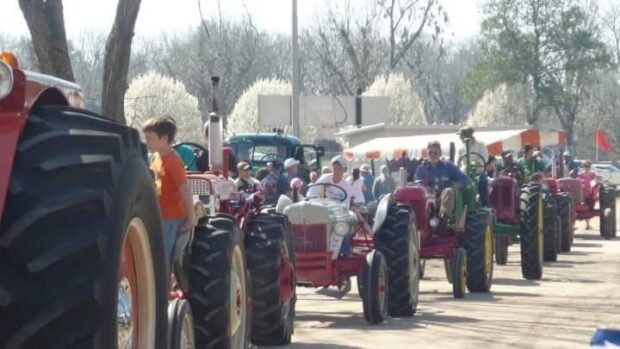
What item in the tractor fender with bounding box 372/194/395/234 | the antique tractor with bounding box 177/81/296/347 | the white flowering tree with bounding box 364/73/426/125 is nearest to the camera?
the antique tractor with bounding box 177/81/296/347

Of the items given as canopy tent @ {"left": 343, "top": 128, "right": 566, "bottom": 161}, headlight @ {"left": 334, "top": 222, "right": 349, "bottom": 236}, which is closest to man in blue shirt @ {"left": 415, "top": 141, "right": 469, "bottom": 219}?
headlight @ {"left": 334, "top": 222, "right": 349, "bottom": 236}

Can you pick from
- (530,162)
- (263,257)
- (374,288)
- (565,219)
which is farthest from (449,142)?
(263,257)

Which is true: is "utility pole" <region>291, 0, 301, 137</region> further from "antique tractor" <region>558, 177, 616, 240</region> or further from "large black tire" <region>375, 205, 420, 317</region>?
"large black tire" <region>375, 205, 420, 317</region>

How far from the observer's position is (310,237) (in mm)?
14562

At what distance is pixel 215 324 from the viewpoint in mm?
9438

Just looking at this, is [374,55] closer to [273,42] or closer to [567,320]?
[273,42]

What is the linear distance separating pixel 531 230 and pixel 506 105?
5796 centimetres

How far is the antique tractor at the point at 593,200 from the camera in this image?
2973cm

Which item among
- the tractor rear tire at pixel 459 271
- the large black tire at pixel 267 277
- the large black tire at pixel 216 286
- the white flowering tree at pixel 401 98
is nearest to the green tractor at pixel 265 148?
the tractor rear tire at pixel 459 271

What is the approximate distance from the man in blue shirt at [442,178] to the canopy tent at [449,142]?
35.4ft

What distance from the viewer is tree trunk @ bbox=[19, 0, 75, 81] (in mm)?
14266

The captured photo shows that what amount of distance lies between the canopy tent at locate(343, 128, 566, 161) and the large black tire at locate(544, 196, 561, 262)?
4.95 metres

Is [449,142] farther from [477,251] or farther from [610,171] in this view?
[610,171]

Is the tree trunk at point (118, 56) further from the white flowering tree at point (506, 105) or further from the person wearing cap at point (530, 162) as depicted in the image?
the white flowering tree at point (506, 105)
